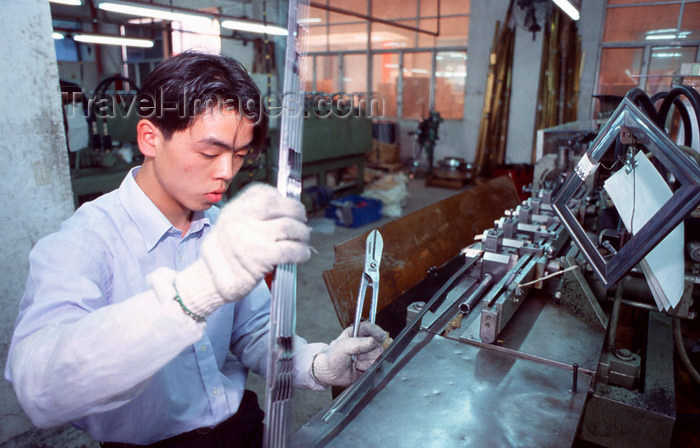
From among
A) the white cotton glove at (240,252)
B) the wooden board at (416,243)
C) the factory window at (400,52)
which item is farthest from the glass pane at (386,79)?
the white cotton glove at (240,252)

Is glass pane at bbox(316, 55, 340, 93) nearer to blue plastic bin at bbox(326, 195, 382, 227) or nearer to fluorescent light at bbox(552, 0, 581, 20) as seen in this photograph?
blue plastic bin at bbox(326, 195, 382, 227)

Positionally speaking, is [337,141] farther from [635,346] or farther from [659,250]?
[659,250]

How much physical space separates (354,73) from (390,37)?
3.39 feet

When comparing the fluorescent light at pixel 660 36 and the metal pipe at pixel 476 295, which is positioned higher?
the fluorescent light at pixel 660 36

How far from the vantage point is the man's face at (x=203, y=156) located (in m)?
0.91

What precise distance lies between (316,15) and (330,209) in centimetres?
601

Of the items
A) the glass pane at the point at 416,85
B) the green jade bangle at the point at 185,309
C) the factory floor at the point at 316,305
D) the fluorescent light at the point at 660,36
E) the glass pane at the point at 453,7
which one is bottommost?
the factory floor at the point at 316,305

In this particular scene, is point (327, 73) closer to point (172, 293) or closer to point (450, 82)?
point (450, 82)

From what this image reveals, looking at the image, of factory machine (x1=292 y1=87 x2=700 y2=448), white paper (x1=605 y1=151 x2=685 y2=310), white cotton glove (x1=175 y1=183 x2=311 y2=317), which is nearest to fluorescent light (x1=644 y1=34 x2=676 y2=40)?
factory machine (x1=292 y1=87 x2=700 y2=448)

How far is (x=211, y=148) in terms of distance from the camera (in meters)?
0.90

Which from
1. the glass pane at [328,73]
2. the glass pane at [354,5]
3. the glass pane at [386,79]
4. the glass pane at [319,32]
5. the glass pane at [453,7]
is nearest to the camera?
the glass pane at [453,7]

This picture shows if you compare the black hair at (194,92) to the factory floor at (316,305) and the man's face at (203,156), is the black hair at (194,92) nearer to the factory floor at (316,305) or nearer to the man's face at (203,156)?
the man's face at (203,156)

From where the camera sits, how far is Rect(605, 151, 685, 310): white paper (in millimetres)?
1104

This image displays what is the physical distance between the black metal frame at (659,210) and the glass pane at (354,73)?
870cm
